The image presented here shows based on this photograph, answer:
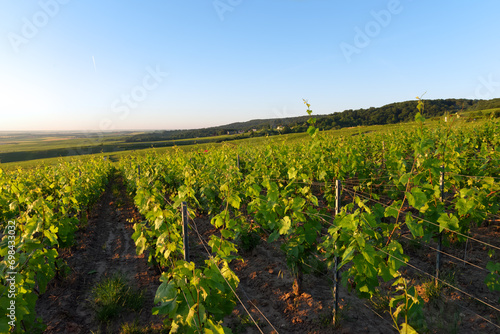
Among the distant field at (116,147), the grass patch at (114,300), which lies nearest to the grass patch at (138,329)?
the grass patch at (114,300)

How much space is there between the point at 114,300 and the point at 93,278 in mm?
1474

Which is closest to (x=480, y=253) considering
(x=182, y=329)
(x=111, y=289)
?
(x=182, y=329)

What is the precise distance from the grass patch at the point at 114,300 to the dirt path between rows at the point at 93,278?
0.30 ft

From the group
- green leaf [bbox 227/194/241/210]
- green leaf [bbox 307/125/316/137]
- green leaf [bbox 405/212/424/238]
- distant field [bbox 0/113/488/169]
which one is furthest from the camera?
distant field [bbox 0/113/488/169]

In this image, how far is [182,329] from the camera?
1938mm

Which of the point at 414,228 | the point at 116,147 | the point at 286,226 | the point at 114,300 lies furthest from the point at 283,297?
the point at 116,147

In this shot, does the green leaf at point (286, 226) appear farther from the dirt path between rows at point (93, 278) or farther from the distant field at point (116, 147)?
the distant field at point (116, 147)

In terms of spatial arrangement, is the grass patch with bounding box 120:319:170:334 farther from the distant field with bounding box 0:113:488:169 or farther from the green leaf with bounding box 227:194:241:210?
the distant field with bounding box 0:113:488:169

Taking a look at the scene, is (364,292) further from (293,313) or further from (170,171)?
(170,171)

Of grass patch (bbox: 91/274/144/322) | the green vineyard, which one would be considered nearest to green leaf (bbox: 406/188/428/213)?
the green vineyard

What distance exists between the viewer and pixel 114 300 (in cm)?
392

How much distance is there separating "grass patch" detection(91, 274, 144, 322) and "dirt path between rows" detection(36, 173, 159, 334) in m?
0.09

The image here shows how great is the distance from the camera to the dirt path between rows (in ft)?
12.1

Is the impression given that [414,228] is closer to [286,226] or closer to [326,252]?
[326,252]
